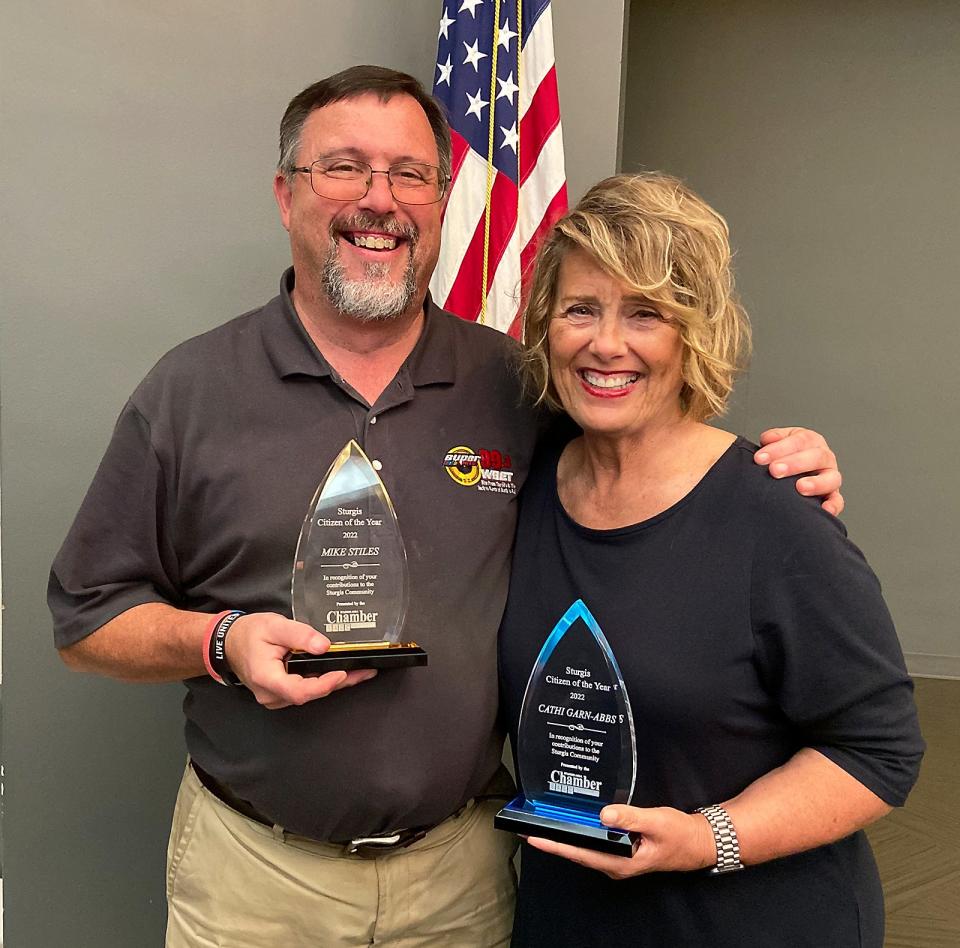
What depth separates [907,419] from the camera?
5.01 metres

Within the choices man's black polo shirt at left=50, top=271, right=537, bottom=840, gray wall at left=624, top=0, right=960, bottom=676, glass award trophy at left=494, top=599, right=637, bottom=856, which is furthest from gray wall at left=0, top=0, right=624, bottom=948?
gray wall at left=624, top=0, right=960, bottom=676

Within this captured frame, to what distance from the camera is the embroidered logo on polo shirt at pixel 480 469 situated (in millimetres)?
1489

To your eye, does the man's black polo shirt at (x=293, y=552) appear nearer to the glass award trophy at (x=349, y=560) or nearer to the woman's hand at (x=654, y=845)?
the glass award trophy at (x=349, y=560)

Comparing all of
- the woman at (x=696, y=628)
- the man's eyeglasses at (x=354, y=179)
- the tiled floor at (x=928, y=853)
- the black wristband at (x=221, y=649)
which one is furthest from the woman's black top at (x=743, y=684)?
the tiled floor at (x=928, y=853)

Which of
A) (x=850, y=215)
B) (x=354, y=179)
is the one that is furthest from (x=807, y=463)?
(x=850, y=215)

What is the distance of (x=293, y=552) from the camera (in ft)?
4.60

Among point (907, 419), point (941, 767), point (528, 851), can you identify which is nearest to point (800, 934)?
point (528, 851)

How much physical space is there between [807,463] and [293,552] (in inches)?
29.0

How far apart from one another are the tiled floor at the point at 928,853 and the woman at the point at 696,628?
6.60 ft

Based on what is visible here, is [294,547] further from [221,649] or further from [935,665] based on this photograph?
[935,665]

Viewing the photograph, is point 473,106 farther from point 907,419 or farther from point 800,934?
point 907,419

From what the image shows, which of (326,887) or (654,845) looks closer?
(654,845)

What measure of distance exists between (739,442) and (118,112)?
5.19ft

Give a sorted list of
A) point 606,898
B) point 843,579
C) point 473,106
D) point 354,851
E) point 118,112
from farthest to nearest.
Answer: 1. point 473,106
2. point 118,112
3. point 354,851
4. point 606,898
5. point 843,579
